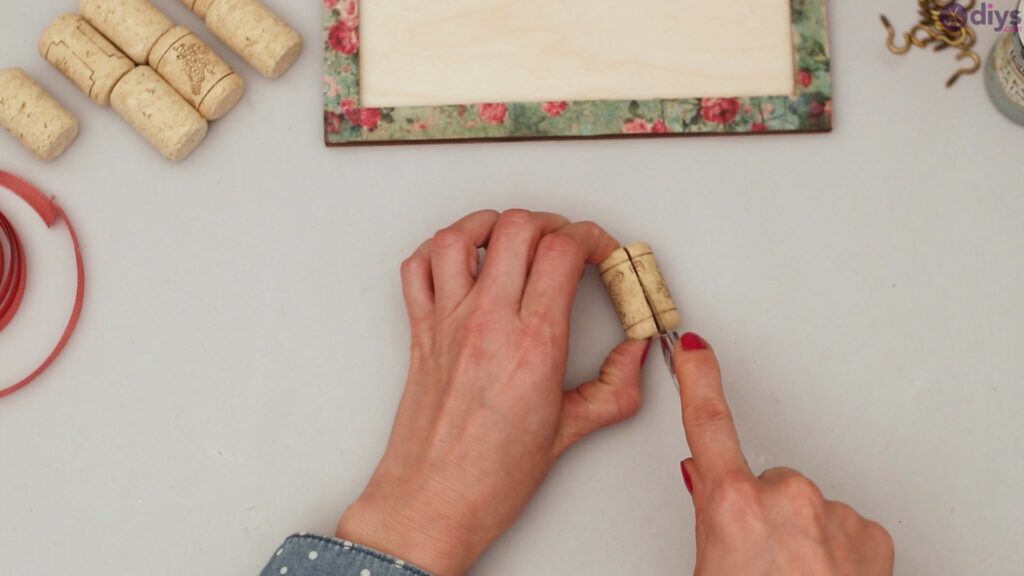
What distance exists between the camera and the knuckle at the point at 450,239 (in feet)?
3.30

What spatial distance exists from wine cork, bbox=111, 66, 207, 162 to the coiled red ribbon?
0.46 feet

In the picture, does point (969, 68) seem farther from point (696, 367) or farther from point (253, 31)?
→ point (253, 31)

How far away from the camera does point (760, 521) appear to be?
0.84m

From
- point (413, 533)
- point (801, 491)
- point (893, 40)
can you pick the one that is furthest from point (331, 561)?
point (893, 40)

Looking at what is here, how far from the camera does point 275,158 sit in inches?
43.2

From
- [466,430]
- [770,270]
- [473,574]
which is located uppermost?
[770,270]

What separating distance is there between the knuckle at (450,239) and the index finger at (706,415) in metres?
0.25

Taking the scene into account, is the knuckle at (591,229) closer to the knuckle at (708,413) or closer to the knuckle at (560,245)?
the knuckle at (560,245)

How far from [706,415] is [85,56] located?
776 millimetres

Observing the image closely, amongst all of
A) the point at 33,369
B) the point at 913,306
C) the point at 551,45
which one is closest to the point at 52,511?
the point at 33,369

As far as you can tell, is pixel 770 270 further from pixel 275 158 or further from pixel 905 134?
pixel 275 158

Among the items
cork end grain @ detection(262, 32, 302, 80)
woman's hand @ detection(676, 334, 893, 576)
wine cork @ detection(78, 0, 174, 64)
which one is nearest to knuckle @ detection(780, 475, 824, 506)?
woman's hand @ detection(676, 334, 893, 576)

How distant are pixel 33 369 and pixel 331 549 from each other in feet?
1.38

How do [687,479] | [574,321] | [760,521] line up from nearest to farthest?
1. [760,521]
2. [687,479]
3. [574,321]
